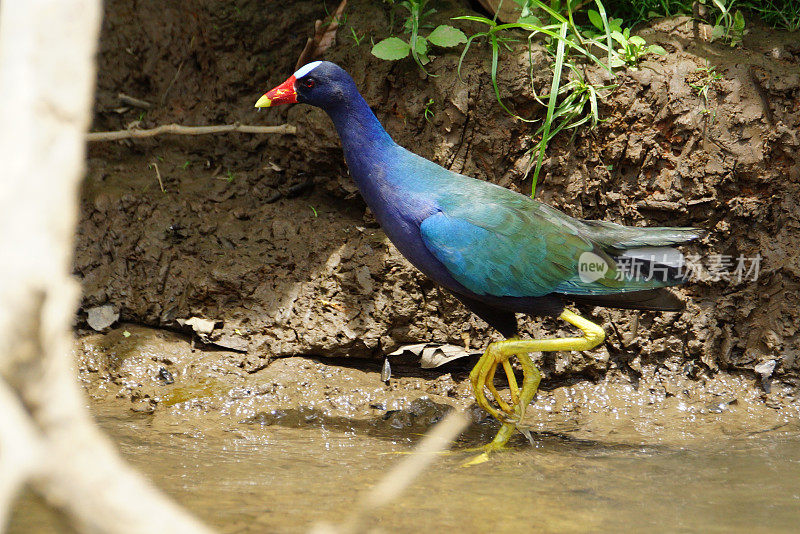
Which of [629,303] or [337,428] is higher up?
[629,303]

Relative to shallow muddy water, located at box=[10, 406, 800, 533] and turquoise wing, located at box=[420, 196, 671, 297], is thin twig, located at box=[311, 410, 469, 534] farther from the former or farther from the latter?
turquoise wing, located at box=[420, 196, 671, 297]

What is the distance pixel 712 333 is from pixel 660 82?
1324 millimetres

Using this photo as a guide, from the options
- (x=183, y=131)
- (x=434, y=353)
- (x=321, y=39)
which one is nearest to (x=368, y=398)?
(x=434, y=353)

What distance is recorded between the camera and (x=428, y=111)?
406cm

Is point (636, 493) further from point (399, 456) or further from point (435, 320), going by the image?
point (435, 320)

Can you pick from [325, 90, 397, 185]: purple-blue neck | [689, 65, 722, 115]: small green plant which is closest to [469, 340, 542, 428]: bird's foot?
[325, 90, 397, 185]: purple-blue neck

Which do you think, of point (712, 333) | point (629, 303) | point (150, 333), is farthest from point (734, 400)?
point (150, 333)

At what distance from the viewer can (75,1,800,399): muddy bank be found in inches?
156

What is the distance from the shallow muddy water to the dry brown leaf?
198 cm

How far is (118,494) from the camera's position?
139cm

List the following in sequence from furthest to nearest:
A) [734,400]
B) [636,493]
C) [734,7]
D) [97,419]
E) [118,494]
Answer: [734,7] → [734,400] → [97,419] → [636,493] → [118,494]

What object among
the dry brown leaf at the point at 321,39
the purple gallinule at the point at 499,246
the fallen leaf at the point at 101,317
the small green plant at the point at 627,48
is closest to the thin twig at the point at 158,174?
the fallen leaf at the point at 101,317

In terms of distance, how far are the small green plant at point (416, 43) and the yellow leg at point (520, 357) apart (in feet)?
4.99

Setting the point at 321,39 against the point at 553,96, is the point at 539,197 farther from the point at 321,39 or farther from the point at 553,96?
the point at 321,39
